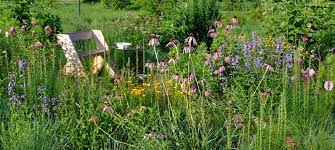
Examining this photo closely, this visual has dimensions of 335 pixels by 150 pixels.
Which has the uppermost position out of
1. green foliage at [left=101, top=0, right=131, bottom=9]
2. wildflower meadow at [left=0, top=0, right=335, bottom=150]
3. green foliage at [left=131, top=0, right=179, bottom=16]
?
green foliage at [left=131, top=0, right=179, bottom=16]

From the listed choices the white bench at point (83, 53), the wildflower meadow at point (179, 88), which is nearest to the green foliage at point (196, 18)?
the wildflower meadow at point (179, 88)

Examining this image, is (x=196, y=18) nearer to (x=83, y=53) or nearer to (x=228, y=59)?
(x=83, y=53)

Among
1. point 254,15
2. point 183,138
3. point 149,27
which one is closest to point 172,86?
point 183,138

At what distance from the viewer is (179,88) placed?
507 cm

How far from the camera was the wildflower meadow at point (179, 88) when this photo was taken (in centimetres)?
349

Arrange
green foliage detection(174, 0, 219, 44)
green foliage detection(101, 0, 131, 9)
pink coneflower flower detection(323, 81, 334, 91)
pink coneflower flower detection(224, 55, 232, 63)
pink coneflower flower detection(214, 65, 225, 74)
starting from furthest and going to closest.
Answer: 1. green foliage detection(101, 0, 131, 9)
2. green foliage detection(174, 0, 219, 44)
3. pink coneflower flower detection(224, 55, 232, 63)
4. pink coneflower flower detection(214, 65, 225, 74)
5. pink coneflower flower detection(323, 81, 334, 91)

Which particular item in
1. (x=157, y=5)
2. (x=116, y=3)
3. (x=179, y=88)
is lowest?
(x=179, y=88)

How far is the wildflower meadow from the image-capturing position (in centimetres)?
349

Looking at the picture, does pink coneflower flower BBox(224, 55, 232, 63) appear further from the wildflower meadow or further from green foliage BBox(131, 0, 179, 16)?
green foliage BBox(131, 0, 179, 16)

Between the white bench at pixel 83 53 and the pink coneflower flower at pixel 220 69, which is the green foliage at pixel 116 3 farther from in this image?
the pink coneflower flower at pixel 220 69

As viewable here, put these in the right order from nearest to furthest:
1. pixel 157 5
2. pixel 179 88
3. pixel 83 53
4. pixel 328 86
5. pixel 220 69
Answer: pixel 328 86 → pixel 220 69 → pixel 179 88 → pixel 83 53 → pixel 157 5

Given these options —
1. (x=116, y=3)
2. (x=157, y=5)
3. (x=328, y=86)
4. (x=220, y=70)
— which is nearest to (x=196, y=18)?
(x=157, y=5)

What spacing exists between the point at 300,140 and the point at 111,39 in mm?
6175

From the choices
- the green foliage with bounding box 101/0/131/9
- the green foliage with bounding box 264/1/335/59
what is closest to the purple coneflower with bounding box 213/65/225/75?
the green foliage with bounding box 264/1/335/59
